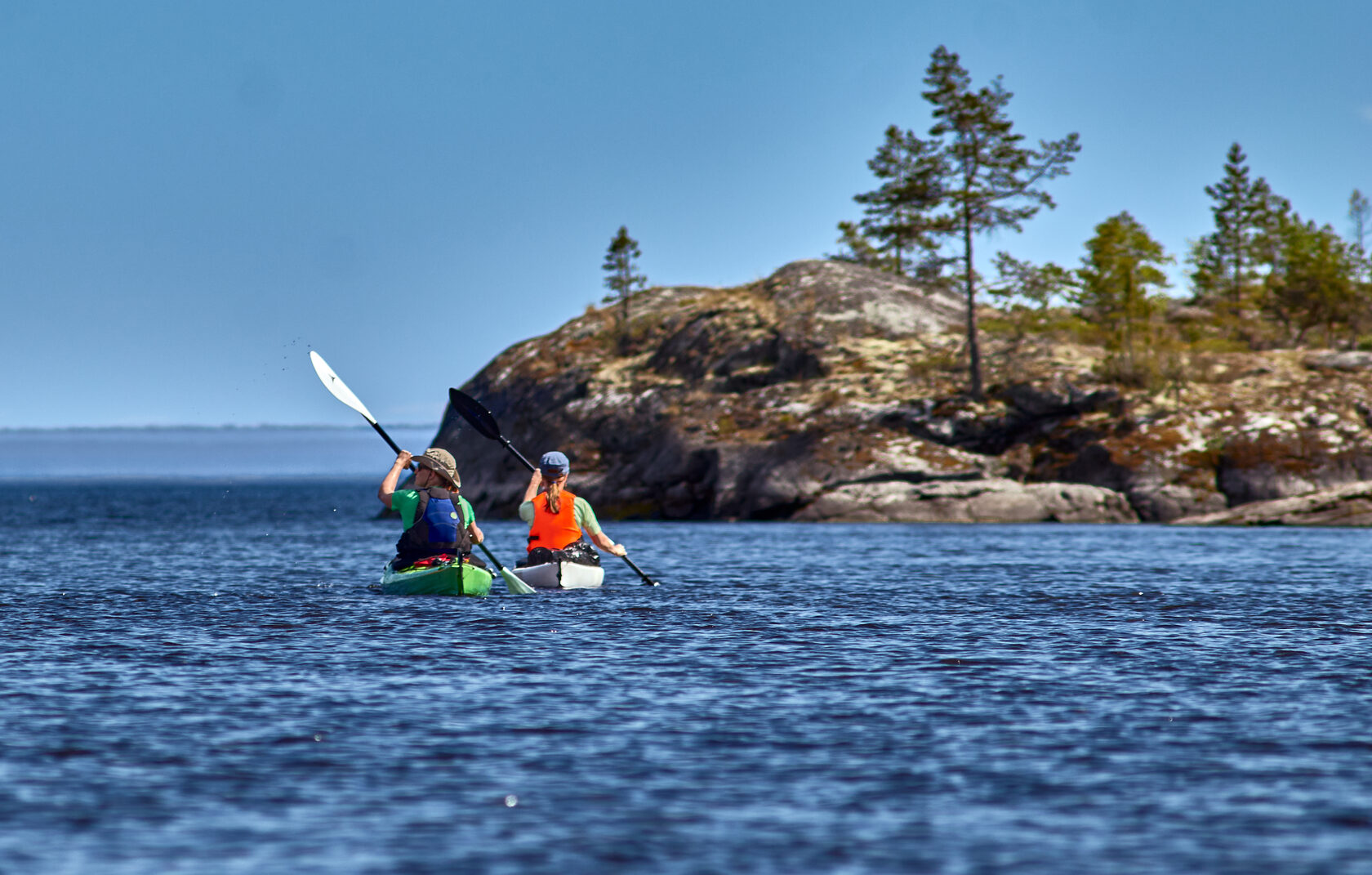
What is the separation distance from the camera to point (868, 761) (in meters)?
10.2

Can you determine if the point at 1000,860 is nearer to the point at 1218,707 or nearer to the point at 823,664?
the point at 1218,707

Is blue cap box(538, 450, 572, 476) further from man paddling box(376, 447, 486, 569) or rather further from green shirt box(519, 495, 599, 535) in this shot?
man paddling box(376, 447, 486, 569)

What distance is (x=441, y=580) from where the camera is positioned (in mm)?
23688

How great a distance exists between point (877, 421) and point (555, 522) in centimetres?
3739

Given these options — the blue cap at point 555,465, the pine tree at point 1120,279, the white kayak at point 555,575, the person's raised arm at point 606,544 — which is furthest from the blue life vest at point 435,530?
the pine tree at point 1120,279

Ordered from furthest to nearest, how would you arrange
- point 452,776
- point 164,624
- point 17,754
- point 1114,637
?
1. point 164,624
2. point 1114,637
3. point 17,754
4. point 452,776

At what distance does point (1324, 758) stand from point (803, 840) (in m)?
4.57

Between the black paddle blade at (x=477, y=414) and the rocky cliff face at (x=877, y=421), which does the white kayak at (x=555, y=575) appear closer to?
the black paddle blade at (x=477, y=414)

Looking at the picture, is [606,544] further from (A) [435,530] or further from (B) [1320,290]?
(B) [1320,290]

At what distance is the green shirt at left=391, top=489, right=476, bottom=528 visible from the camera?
Result: 72.3ft

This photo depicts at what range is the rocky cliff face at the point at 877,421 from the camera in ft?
176

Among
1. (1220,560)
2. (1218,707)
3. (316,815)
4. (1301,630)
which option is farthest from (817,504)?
(316,815)

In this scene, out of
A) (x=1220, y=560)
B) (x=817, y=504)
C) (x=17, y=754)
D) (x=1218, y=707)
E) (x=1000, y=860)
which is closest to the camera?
(x=1000, y=860)

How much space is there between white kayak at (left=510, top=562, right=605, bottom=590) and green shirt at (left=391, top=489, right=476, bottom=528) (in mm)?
1734
